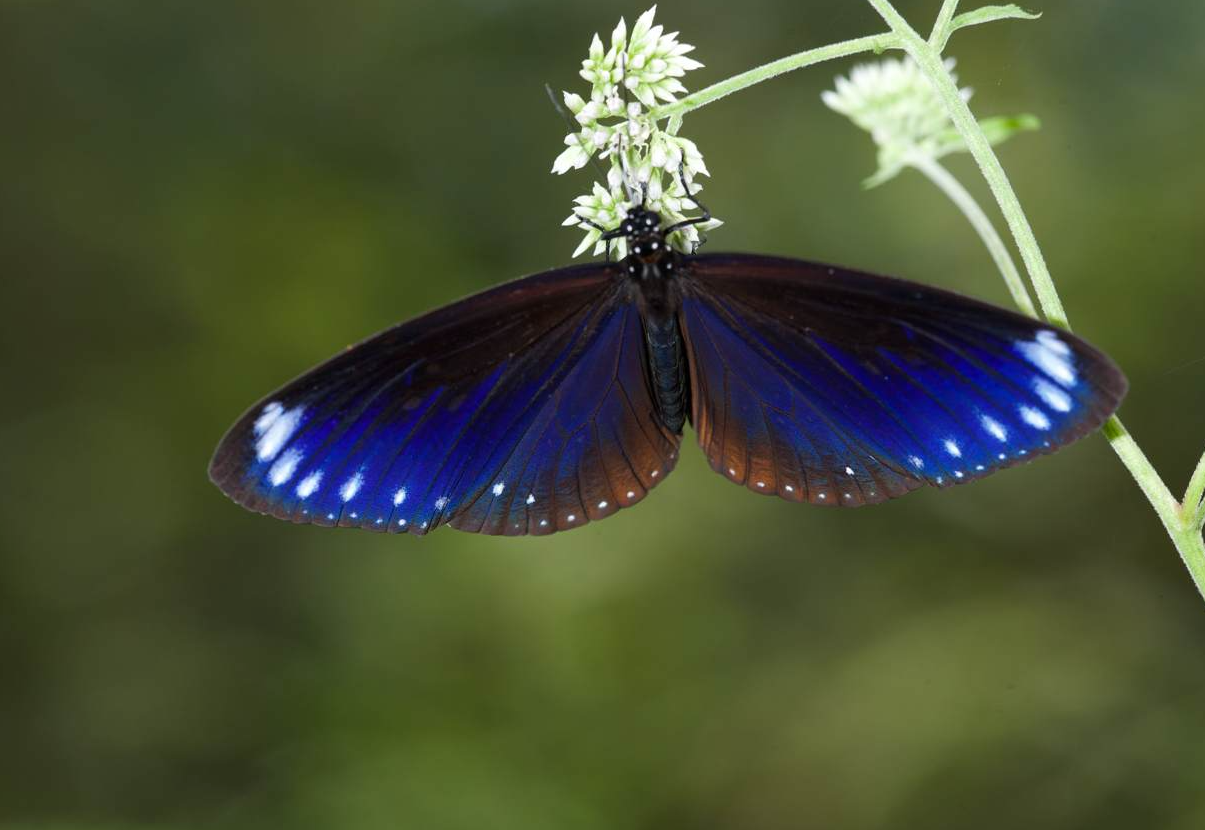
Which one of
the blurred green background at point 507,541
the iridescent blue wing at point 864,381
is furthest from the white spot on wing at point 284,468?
the blurred green background at point 507,541

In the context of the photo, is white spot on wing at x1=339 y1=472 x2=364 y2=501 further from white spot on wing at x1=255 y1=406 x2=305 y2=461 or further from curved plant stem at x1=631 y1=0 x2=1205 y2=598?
curved plant stem at x1=631 y1=0 x2=1205 y2=598

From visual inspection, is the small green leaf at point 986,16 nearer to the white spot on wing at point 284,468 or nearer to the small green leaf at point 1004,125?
the small green leaf at point 1004,125

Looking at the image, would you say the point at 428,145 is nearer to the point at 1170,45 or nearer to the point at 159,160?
the point at 159,160

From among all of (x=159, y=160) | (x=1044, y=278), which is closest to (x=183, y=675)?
(x=159, y=160)

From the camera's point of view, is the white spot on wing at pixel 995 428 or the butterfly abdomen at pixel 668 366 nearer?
the white spot on wing at pixel 995 428

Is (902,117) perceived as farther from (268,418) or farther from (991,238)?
(268,418)

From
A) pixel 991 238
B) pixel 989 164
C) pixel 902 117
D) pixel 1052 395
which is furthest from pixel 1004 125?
pixel 1052 395
